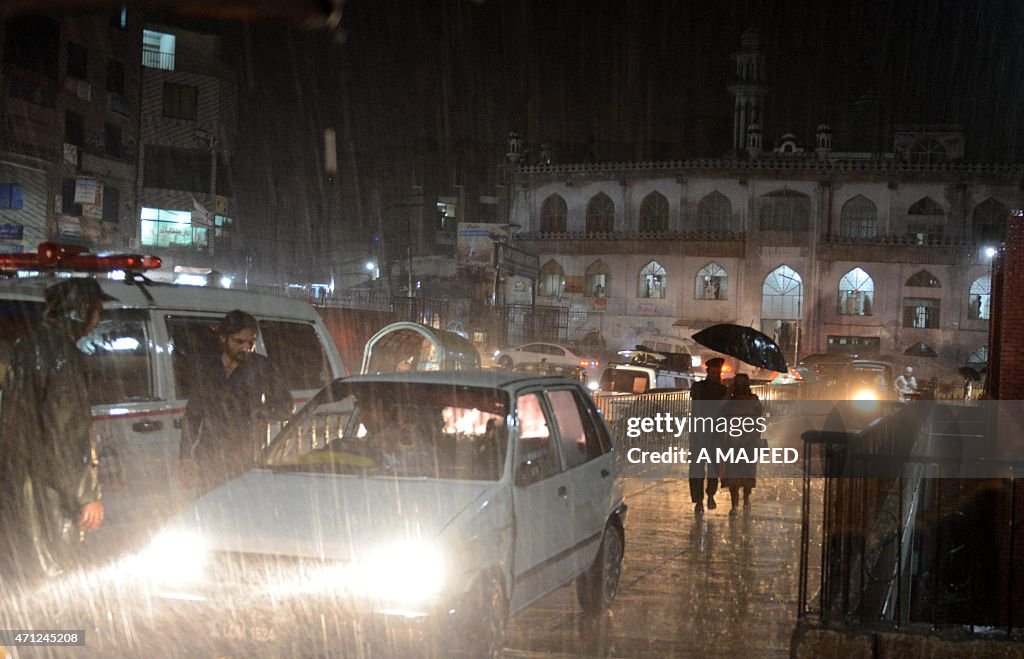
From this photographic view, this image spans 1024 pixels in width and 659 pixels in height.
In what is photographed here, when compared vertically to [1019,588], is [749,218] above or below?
above

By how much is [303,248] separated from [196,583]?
182 ft

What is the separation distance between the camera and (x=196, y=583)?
17.2 feet

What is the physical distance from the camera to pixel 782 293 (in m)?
53.9

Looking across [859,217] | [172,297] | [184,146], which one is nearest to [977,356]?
[859,217]

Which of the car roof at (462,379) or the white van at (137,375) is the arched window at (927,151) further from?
the white van at (137,375)

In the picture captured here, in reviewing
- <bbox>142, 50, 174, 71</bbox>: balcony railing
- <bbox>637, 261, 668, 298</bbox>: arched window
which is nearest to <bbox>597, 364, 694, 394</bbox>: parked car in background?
<bbox>637, 261, 668, 298</bbox>: arched window

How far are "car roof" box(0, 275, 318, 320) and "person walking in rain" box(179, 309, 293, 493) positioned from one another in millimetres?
655

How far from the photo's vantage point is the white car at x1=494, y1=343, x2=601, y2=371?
37531 millimetres

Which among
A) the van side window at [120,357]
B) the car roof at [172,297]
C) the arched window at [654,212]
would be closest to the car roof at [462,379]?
the van side window at [120,357]

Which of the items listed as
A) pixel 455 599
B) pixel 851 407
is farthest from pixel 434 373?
pixel 851 407

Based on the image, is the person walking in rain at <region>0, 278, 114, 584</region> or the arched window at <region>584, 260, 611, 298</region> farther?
the arched window at <region>584, 260, 611, 298</region>

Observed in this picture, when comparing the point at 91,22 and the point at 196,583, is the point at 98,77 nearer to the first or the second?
the point at 91,22

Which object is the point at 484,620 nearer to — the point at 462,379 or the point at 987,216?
the point at 462,379

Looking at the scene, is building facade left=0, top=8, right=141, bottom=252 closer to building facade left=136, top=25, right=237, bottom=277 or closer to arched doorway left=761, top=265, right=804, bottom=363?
building facade left=136, top=25, right=237, bottom=277
